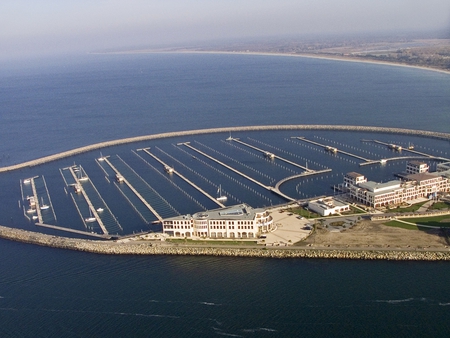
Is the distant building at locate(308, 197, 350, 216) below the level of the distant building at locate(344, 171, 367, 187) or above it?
below

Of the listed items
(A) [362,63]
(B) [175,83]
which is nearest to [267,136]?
(B) [175,83]

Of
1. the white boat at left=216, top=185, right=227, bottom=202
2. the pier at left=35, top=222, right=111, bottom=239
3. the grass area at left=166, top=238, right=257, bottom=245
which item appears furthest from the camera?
the white boat at left=216, top=185, right=227, bottom=202

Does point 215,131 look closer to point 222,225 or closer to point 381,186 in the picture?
point 381,186

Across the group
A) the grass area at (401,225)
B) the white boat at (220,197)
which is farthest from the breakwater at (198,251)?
the white boat at (220,197)

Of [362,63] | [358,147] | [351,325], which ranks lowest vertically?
[351,325]

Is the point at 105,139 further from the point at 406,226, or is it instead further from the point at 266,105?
the point at 406,226

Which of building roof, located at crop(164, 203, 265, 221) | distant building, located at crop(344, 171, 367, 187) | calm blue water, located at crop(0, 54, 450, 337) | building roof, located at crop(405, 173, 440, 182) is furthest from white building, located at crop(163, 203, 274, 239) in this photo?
building roof, located at crop(405, 173, 440, 182)

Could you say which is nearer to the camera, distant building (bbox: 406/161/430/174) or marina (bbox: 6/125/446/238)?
marina (bbox: 6/125/446/238)

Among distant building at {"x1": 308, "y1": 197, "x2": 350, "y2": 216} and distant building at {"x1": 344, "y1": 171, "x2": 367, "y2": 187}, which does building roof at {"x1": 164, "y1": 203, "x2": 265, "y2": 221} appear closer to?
distant building at {"x1": 308, "y1": 197, "x2": 350, "y2": 216}
